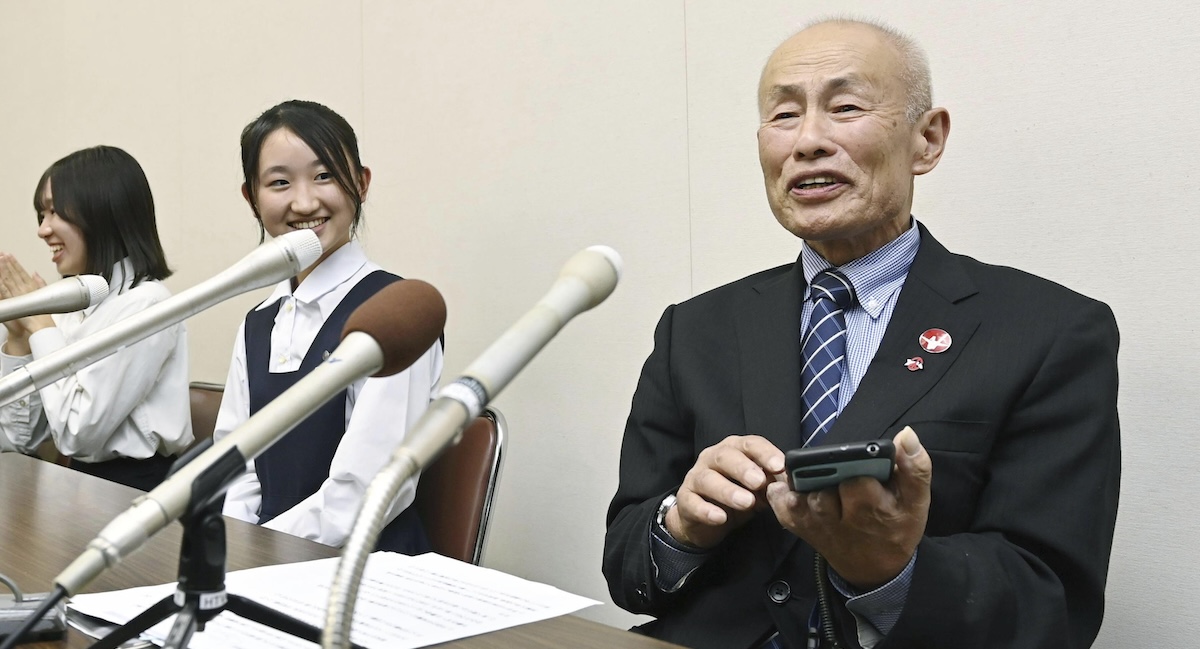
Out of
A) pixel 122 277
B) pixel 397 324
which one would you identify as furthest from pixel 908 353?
pixel 122 277

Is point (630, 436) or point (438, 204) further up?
point (438, 204)

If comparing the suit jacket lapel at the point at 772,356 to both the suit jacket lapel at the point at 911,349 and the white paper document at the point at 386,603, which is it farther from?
the white paper document at the point at 386,603

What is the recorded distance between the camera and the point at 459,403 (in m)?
0.52

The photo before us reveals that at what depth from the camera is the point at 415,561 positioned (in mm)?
1158

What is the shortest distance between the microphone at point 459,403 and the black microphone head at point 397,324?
0.08 metres

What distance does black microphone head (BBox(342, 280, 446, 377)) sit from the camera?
0.61 meters

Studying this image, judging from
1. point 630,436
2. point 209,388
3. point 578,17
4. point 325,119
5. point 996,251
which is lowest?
point 209,388

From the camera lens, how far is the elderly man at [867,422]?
3.45 feet

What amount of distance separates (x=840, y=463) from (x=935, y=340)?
0.39 metres

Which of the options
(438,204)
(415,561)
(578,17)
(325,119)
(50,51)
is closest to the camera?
(415,561)

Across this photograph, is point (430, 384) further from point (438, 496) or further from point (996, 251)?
point (996, 251)

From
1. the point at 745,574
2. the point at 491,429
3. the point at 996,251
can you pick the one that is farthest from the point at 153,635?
the point at 996,251

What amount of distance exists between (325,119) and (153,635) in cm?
133

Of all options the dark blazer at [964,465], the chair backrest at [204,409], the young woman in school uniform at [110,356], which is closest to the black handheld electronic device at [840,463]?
the dark blazer at [964,465]
